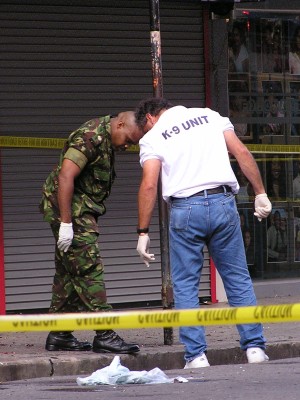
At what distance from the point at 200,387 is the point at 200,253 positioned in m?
1.22

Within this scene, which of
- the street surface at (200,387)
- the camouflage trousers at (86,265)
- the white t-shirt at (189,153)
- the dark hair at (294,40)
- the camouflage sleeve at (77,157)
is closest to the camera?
the street surface at (200,387)

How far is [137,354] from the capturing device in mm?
8695

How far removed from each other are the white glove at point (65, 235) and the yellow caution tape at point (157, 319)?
277cm

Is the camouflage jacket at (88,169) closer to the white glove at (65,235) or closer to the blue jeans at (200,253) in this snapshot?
the white glove at (65,235)

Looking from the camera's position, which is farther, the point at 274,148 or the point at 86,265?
the point at 274,148

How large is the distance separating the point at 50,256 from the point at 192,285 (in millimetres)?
3738

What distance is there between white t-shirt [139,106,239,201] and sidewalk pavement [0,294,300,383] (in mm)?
1395

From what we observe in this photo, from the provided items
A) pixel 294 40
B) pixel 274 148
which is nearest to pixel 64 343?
pixel 274 148

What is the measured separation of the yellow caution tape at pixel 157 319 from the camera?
18.3 ft

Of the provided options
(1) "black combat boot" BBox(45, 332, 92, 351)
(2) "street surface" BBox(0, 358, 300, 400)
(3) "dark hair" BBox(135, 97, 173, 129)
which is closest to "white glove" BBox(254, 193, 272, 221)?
(3) "dark hair" BBox(135, 97, 173, 129)

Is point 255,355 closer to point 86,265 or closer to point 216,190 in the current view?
point 216,190

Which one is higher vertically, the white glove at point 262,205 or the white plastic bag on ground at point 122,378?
the white glove at point 262,205

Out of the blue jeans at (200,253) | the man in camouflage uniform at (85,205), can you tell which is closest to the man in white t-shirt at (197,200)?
the blue jeans at (200,253)

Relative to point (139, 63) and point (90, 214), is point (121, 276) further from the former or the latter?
point (90, 214)
